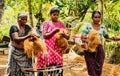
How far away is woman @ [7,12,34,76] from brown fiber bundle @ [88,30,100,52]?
3.27 ft

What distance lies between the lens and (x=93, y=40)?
16.6 feet

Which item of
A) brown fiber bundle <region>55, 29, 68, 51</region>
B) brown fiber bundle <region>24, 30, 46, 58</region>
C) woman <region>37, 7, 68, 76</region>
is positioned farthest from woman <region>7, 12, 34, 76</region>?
brown fiber bundle <region>55, 29, 68, 51</region>

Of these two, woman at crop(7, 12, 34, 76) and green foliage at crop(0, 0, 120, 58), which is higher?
green foliage at crop(0, 0, 120, 58)

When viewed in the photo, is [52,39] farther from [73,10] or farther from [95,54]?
[73,10]

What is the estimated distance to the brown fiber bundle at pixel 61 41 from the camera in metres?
5.01

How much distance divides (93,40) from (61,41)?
0.51 metres

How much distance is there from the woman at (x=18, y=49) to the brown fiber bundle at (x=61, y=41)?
1.62 feet

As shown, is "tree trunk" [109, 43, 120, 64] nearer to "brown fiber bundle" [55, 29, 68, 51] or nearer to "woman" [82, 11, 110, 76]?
"woman" [82, 11, 110, 76]

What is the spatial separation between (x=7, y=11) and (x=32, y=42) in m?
9.82

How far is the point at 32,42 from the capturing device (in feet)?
15.8

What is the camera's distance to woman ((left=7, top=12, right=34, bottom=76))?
4891 mm

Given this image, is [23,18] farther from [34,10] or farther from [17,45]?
[34,10]

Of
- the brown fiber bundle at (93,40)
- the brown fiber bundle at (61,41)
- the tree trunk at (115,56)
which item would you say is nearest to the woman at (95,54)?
the brown fiber bundle at (93,40)

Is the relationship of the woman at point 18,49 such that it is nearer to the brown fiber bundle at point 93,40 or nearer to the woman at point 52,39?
the woman at point 52,39
